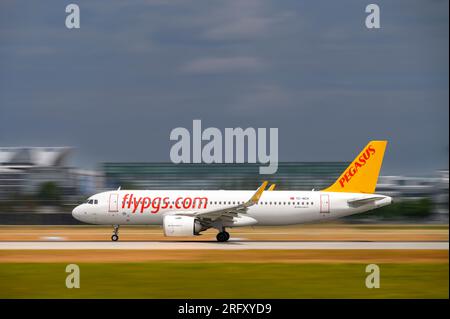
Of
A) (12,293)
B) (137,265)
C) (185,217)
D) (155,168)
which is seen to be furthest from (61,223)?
(12,293)

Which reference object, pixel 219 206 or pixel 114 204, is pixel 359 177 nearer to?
pixel 219 206

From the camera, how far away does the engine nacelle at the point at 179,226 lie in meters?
36.2

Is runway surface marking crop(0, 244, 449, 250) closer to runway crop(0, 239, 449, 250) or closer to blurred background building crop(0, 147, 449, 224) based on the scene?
runway crop(0, 239, 449, 250)

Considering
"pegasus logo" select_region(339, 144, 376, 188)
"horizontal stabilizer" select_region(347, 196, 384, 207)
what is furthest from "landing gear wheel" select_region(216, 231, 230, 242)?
"pegasus logo" select_region(339, 144, 376, 188)

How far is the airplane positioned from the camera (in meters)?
38.0

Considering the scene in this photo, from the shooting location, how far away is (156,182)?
2921 inches

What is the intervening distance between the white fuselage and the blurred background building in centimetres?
1045

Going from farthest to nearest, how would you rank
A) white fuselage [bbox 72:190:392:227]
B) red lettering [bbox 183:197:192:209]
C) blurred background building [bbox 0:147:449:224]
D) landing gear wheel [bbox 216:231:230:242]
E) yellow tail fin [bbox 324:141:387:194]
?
blurred background building [bbox 0:147:449:224], yellow tail fin [bbox 324:141:387:194], red lettering [bbox 183:197:192:209], white fuselage [bbox 72:190:392:227], landing gear wheel [bbox 216:231:230:242]

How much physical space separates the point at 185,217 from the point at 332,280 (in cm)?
1551

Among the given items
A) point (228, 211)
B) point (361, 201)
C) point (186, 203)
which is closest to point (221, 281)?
point (228, 211)

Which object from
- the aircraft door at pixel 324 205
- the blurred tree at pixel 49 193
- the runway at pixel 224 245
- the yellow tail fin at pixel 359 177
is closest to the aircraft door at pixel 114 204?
the runway at pixel 224 245

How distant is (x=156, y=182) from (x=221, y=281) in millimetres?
52886

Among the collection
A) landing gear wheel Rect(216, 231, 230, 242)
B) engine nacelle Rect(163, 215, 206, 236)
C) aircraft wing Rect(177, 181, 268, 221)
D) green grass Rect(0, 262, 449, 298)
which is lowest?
green grass Rect(0, 262, 449, 298)

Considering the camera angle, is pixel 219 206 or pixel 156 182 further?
pixel 156 182
